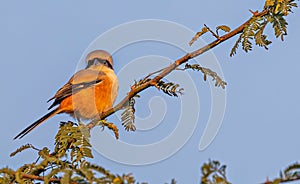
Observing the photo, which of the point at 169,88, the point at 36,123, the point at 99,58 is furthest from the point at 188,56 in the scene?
the point at 99,58

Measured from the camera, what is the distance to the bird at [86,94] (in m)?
6.25

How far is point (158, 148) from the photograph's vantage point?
12.0 feet

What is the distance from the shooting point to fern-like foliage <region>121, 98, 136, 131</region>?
141 inches

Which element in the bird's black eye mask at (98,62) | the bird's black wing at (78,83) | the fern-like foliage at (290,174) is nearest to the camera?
the fern-like foliage at (290,174)

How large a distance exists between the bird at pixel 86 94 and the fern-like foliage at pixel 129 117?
2.49 m

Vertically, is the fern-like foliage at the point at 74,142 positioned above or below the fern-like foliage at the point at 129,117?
below

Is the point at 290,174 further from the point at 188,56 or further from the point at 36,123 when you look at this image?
the point at 36,123

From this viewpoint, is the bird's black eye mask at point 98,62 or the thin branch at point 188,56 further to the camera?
the bird's black eye mask at point 98,62

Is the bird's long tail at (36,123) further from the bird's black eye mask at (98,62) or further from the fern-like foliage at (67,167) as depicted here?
the fern-like foliage at (67,167)

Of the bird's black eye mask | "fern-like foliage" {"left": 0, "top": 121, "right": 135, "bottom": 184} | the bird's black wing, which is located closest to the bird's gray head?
the bird's black eye mask

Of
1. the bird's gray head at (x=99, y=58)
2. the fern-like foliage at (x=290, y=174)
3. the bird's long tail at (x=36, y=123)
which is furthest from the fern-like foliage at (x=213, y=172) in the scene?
the bird's gray head at (x=99, y=58)

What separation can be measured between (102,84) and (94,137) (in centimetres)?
258

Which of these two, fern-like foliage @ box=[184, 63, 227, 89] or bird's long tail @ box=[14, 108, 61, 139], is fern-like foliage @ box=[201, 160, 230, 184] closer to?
fern-like foliage @ box=[184, 63, 227, 89]

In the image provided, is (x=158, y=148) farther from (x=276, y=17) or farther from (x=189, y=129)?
(x=276, y=17)
